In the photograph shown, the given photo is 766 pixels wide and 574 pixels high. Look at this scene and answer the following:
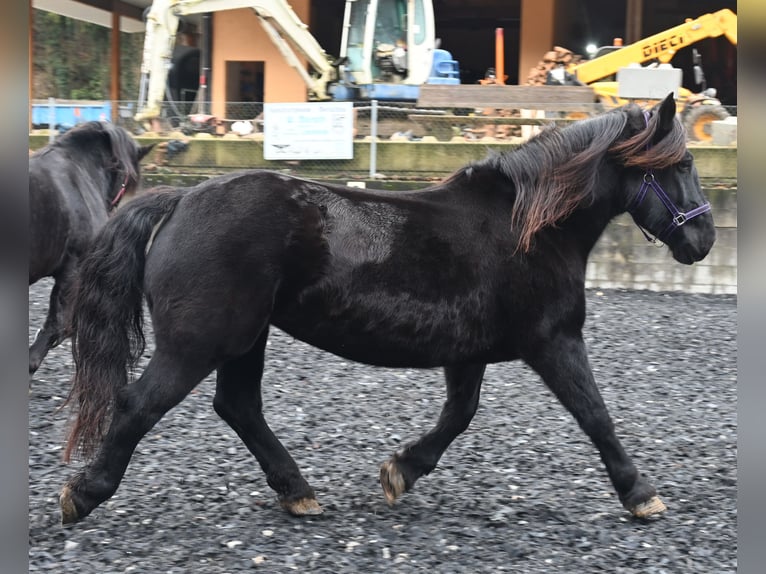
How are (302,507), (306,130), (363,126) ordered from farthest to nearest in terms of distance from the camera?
(306,130), (363,126), (302,507)

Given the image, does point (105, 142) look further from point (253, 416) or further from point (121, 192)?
point (253, 416)

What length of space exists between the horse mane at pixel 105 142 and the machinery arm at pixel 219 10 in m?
9.40

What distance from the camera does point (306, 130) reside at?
44.5 feet

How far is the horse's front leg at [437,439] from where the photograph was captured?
171 inches

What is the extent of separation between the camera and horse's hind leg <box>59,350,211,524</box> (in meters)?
3.64

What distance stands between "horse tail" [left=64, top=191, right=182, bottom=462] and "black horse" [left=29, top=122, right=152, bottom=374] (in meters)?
2.60

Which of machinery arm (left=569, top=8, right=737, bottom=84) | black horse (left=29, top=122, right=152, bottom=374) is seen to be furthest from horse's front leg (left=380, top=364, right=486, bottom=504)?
machinery arm (left=569, top=8, right=737, bottom=84)

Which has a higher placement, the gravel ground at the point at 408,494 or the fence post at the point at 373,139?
the fence post at the point at 373,139

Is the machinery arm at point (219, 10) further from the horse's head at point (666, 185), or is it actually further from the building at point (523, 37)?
the horse's head at point (666, 185)

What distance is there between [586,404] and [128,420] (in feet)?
6.14

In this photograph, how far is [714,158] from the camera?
1216 centimetres

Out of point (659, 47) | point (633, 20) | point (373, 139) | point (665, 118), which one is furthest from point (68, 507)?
point (633, 20)

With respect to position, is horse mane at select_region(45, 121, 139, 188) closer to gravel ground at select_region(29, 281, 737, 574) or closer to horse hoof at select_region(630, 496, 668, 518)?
gravel ground at select_region(29, 281, 737, 574)

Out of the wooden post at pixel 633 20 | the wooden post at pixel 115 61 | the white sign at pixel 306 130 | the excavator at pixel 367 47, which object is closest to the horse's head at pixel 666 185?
the white sign at pixel 306 130
